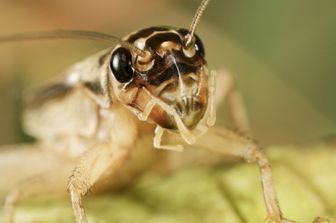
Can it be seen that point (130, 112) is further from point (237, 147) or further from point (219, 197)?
point (219, 197)

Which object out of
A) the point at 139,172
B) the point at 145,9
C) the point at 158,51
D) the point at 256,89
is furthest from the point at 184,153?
the point at 145,9

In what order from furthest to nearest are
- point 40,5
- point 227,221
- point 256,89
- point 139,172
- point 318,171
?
point 40,5, point 256,89, point 139,172, point 318,171, point 227,221

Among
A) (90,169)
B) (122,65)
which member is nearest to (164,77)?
(122,65)

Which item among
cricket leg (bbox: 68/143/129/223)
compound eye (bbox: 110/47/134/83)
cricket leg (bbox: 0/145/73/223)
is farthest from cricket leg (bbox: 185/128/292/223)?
cricket leg (bbox: 0/145/73/223)

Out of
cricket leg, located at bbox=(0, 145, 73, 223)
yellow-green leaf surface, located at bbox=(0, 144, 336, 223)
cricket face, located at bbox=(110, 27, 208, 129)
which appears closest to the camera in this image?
cricket face, located at bbox=(110, 27, 208, 129)

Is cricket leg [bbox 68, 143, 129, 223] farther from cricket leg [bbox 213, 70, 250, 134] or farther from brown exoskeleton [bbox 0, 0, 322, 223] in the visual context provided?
cricket leg [bbox 213, 70, 250, 134]

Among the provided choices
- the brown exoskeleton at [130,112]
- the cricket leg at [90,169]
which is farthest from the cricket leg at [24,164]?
the cricket leg at [90,169]

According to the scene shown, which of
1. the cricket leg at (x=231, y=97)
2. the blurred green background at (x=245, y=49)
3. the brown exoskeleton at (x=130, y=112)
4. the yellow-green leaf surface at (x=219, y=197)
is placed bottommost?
the yellow-green leaf surface at (x=219, y=197)

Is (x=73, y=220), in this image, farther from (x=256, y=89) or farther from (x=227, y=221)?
(x=256, y=89)

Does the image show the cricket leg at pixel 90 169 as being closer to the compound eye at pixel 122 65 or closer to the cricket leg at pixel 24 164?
the compound eye at pixel 122 65
